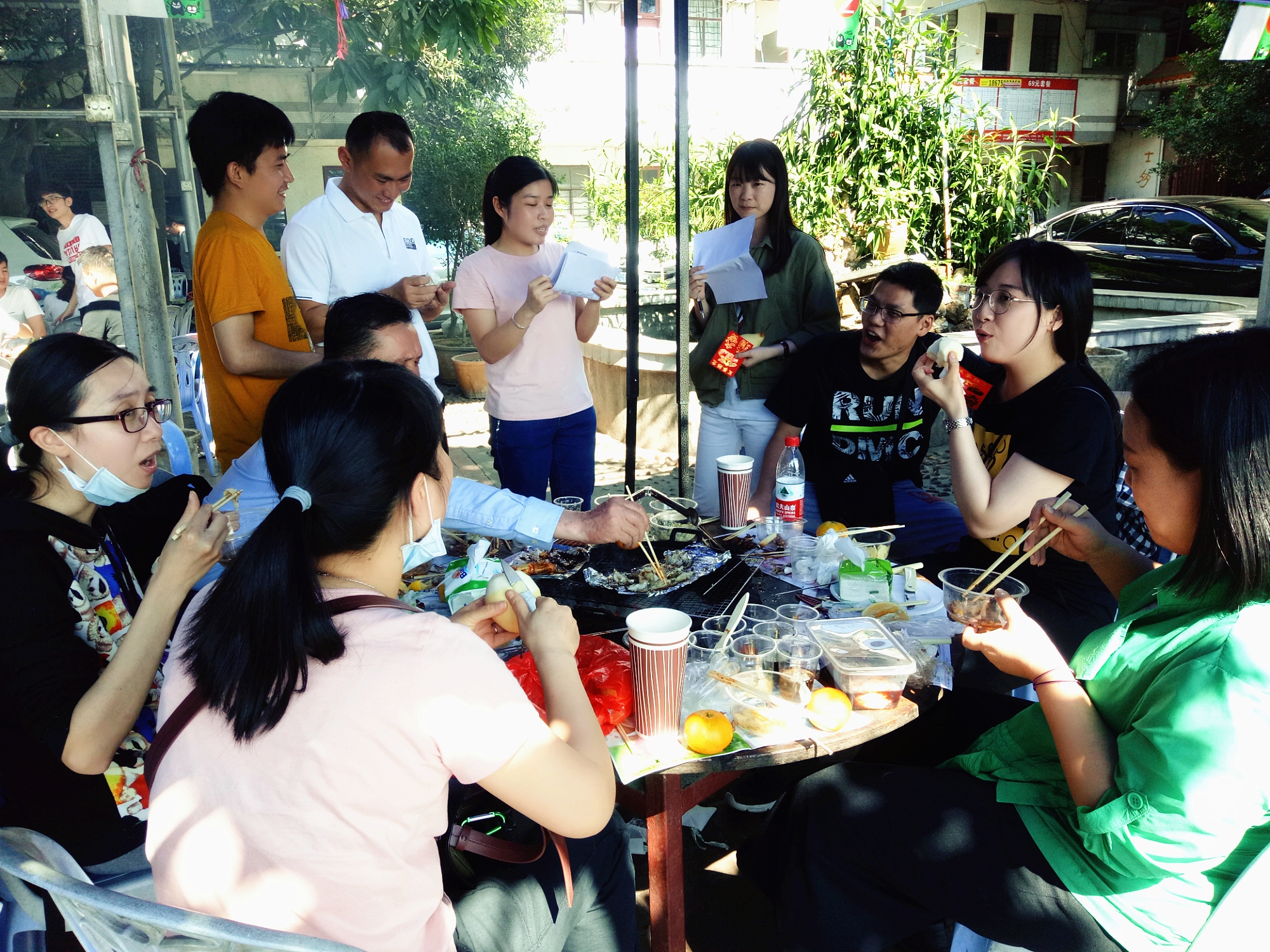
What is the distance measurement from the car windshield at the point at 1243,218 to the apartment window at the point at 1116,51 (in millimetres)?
13767

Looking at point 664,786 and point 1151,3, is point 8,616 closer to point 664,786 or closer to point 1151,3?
point 664,786

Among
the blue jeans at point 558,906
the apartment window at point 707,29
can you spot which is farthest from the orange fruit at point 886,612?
the apartment window at point 707,29

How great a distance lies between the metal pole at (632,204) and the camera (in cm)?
314

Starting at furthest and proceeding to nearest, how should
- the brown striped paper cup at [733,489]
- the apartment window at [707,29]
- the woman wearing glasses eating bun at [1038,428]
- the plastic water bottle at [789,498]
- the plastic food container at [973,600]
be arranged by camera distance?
the apartment window at [707,29], the brown striped paper cup at [733,489], the plastic water bottle at [789,498], the woman wearing glasses eating bun at [1038,428], the plastic food container at [973,600]

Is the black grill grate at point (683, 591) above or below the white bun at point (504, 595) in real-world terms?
below

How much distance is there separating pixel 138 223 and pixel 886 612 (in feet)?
12.6

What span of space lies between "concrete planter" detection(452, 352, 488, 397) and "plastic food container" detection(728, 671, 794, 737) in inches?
254

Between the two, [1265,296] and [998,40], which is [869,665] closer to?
[1265,296]

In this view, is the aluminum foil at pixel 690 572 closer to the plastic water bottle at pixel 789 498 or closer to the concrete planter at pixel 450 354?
the plastic water bottle at pixel 789 498

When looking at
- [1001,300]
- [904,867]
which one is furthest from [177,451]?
[1001,300]

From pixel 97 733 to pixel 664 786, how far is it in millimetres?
1007

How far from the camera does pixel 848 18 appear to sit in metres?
4.22

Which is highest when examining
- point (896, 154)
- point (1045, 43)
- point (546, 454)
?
point (1045, 43)

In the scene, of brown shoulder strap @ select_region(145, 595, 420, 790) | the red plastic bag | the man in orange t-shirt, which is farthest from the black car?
brown shoulder strap @ select_region(145, 595, 420, 790)
